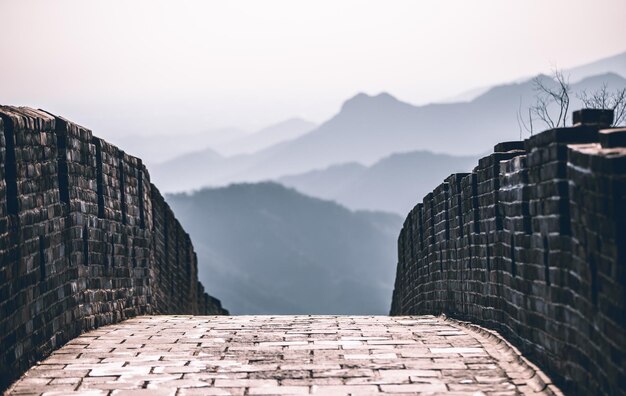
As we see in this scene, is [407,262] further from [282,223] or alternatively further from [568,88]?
[282,223]

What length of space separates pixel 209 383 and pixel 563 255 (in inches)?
94.6

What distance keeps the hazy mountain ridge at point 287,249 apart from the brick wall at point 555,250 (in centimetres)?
9640

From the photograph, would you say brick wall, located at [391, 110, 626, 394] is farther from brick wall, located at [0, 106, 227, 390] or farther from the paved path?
brick wall, located at [0, 106, 227, 390]

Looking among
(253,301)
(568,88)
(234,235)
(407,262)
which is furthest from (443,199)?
(234,235)

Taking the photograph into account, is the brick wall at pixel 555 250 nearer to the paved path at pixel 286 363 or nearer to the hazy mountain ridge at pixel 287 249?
the paved path at pixel 286 363

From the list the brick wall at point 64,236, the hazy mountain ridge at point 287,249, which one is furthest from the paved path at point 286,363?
the hazy mountain ridge at point 287,249

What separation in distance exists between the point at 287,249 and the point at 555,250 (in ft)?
415

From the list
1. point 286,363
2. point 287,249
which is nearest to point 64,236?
point 286,363

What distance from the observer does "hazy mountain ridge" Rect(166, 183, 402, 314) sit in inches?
4486

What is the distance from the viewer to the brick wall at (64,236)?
6.58m

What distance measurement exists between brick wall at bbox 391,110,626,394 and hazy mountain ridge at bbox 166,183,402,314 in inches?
3795

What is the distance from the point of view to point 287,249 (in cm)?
13225

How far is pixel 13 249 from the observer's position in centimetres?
657

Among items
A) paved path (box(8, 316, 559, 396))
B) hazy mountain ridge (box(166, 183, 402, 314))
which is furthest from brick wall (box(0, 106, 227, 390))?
hazy mountain ridge (box(166, 183, 402, 314))
